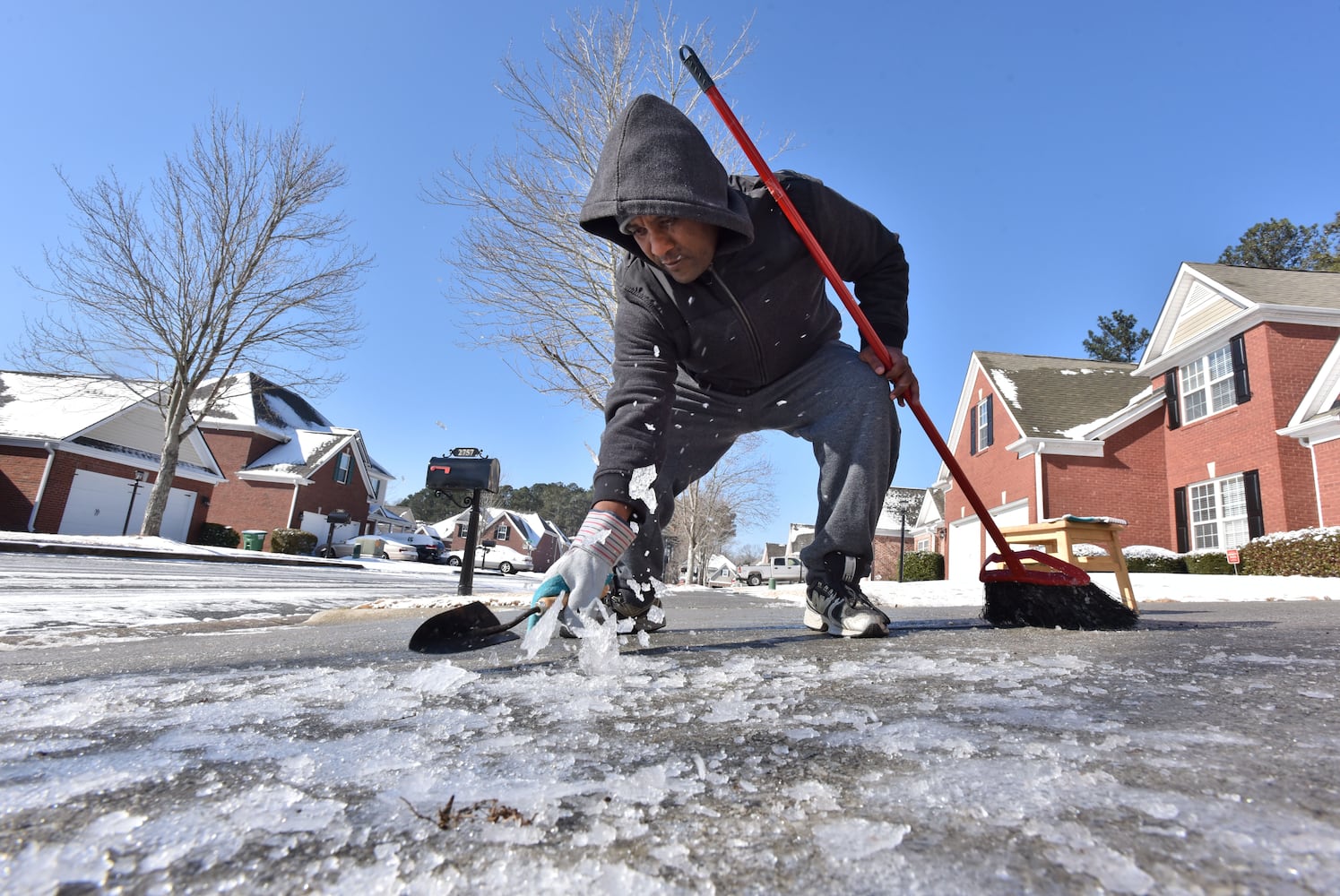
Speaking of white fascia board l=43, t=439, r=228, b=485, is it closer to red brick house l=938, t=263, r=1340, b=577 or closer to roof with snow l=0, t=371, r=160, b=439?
roof with snow l=0, t=371, r=160, b=439

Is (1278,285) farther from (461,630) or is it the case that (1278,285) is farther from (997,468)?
(461,630)

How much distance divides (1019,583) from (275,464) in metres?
27.9

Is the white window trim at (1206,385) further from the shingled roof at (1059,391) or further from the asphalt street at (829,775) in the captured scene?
the asphalt street at (829,775)

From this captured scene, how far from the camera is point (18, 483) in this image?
697 inches

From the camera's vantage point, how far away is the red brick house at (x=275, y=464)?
24.7 meters

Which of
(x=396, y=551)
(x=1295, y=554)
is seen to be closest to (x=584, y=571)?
(x=1295, y=554)

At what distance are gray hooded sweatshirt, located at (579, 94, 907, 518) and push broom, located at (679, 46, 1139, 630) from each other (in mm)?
71

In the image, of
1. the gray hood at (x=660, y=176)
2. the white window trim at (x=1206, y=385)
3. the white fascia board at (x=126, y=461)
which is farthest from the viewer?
the white fascia board at (x=126, y=461)

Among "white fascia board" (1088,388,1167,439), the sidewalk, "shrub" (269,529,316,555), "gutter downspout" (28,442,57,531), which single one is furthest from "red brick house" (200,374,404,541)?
"white fascia board" (1088,388,1167,439)

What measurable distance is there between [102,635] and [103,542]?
40.4 feet

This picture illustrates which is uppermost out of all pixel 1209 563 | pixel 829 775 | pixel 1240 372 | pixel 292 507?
pixel 1240 372

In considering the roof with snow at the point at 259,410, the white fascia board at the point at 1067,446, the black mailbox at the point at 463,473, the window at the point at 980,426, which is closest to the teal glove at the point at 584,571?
the black mailbox at the point at 463,473

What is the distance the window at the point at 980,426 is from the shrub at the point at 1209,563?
5064 millimetres

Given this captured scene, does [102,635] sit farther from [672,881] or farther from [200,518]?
[200,518]
